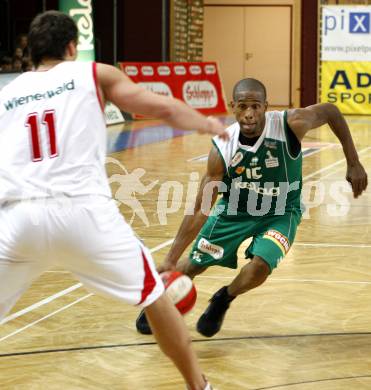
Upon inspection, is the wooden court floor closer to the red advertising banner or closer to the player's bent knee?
the player's bent knee

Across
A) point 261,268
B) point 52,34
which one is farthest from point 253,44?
point 52,34

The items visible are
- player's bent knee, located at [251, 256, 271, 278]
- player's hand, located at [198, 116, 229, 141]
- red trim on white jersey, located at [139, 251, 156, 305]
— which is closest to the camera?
player's hand, located at [198, 116, 229, 141]

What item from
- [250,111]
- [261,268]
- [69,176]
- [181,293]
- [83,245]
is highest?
[250,111]

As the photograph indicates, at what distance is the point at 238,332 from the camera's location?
5586 mm

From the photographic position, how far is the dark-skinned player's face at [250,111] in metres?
5.39

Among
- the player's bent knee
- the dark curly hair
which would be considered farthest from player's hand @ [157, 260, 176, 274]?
the dark curly hair

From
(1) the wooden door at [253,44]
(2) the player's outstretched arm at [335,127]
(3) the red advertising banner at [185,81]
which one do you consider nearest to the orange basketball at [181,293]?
(2) the player's outstretched arm at [335,127]

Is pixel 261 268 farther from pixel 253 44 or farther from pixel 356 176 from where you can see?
pixel 253 44

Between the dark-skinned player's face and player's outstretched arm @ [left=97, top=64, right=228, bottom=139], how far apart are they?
1625 mm

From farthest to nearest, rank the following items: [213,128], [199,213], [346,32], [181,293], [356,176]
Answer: [346,32] < [356,176] < [199,213] < [181,293] < [213,128]

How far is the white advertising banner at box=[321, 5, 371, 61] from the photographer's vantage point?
22875mm

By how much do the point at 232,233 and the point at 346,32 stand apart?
60.0 ft

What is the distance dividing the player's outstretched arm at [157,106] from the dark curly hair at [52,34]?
231 mm

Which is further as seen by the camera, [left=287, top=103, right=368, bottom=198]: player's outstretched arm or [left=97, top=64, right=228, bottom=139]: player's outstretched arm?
[left=287, top=103, right=368, bottom=198]: player's outstretched arm
